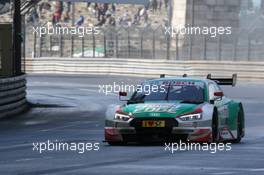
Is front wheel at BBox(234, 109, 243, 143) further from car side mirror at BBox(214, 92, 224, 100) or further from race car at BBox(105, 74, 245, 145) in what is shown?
car side mirror at BBox(214, 92, 224, 100)

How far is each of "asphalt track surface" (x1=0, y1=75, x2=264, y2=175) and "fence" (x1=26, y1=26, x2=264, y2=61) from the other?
1180cm

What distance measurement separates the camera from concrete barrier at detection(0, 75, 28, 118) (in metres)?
28.1

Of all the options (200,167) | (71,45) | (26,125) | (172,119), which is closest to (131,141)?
(172,119)

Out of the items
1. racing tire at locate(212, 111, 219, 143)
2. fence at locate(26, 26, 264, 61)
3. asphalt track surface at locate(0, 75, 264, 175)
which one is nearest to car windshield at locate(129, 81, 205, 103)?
racing tire at locate(212, 111, 219, 143)

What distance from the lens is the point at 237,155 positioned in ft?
51.4

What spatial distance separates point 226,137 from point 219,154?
3.04m

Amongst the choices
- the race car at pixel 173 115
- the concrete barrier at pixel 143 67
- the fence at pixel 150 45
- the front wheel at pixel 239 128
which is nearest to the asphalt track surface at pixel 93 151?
the front wheel at pixel 239 128

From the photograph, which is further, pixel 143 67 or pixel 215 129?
pixel 143 67

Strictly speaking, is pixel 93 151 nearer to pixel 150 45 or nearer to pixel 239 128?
pixel 239 128

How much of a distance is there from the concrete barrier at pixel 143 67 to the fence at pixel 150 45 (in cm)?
64

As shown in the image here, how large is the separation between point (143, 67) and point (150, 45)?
2.25 m

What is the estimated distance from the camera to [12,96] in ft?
95.6

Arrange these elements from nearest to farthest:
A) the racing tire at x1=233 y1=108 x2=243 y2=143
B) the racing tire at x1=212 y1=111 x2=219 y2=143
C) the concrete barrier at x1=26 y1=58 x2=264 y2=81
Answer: the racing tire at x1=212 y1=111 x2=219 y2=143 < the racing tire at x1=233 y1=108 x2=243 y2=143 < the concrete barrier at x1=26 y1=58 x2=264 y2=81

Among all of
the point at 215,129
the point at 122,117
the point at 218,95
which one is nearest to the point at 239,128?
the point at 218,95
